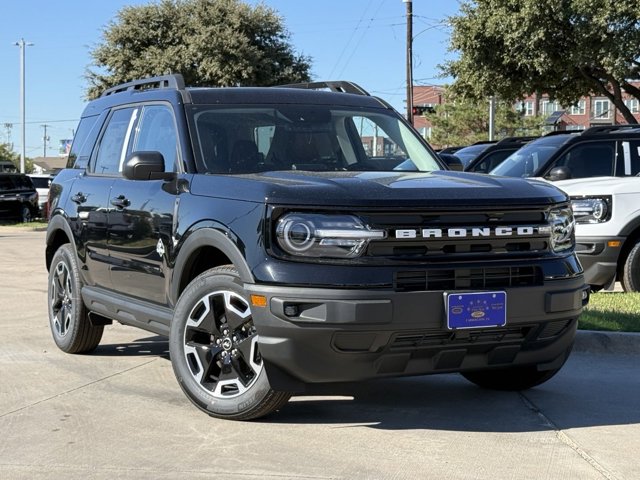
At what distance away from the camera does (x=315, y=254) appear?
4.59m

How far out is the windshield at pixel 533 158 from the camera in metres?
10.8

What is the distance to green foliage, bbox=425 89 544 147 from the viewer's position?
6769 centimetres

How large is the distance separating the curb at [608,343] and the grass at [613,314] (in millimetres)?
197

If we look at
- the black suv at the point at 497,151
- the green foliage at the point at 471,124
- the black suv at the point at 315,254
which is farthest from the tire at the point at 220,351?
the green foliage at the point at 471,124

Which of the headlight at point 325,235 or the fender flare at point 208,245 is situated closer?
the headlight at point 325,235

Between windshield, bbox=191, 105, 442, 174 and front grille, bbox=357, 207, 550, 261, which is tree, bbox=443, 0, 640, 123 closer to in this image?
windshield, bbox=191, 105, 442, 174

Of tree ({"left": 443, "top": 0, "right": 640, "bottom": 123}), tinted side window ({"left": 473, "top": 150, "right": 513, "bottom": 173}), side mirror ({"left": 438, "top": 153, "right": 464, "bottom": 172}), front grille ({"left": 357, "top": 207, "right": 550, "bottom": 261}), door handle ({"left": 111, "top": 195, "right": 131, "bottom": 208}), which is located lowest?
front grille ({"left": 357, "top": 207, "right": 550, "bottom": 261})

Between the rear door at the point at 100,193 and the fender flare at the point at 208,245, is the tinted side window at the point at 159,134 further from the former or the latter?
the fender flare at the point at 208,245

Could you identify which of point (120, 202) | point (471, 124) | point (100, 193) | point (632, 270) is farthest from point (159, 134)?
point (471, 124)

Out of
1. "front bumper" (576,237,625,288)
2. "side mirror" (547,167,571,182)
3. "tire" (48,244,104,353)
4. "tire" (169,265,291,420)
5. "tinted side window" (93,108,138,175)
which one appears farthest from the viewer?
"side mirror" (547,167,571,182)

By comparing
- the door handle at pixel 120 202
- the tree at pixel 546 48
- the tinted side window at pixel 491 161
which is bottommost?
the door handle at pixel 120 202

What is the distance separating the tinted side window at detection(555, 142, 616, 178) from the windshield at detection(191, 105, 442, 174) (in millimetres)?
4789

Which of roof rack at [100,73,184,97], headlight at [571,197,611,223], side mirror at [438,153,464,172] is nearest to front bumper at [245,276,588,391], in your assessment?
side mirror at [438,153,464,172]

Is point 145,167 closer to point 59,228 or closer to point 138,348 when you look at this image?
point 59,228
